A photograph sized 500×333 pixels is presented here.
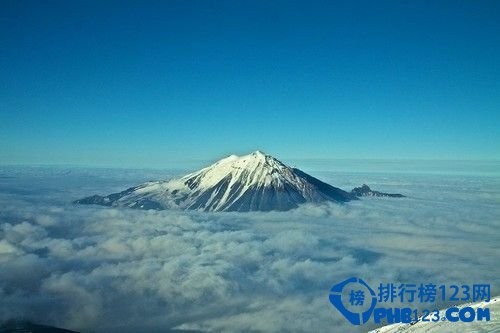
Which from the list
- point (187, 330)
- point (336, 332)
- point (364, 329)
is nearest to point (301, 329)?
point (336, 332)

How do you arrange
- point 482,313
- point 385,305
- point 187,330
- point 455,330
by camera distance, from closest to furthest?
point 455,330 → point 482,313 → point 385,305 → point 187,330

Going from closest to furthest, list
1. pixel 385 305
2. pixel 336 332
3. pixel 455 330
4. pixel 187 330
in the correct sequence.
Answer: pixel 455 330
pixel 336 332
pixel 385 305
pixel 187 330

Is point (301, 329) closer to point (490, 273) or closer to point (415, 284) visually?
point (415, 284)

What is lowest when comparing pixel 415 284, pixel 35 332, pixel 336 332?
pixel 35 332

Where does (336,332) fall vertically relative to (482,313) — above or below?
below

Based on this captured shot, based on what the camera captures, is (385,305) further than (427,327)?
Yes

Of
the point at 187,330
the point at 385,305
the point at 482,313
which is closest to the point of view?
→ the point at 482,313

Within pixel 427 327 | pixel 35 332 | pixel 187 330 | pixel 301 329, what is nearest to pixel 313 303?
pixel 301 329

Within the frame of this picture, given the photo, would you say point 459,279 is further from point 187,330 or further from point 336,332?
point 187,330

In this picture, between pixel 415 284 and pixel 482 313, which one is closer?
pixel 482 313
